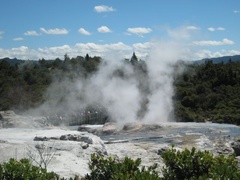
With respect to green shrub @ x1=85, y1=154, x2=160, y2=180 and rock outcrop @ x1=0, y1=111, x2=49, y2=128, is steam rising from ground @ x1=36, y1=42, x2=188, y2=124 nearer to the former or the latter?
rock outcrop @ x1=0, y1=111, x2=49, y2=128

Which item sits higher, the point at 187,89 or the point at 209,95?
the point at 187,89

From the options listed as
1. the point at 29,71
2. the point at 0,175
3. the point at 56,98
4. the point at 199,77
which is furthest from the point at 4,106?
the point at 0,175

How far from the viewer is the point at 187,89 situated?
4997cm

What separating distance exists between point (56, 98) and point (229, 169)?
41.0m

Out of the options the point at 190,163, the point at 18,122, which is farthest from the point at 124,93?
the point at 190,163

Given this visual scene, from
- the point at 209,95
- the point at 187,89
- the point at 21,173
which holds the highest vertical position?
the point at 187,89

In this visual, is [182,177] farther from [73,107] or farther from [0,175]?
[73,107]

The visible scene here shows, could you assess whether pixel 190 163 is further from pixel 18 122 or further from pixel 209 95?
pixel 209 95

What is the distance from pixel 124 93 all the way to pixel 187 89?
13934 mm

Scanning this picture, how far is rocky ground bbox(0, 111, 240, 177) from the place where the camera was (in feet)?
59.7

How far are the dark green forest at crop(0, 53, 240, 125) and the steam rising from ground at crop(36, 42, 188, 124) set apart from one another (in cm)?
119

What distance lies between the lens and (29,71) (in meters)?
61.2

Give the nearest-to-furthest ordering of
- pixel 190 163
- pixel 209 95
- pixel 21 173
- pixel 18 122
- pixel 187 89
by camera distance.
A: pixel 21 173 < pixel 190 163 < pixel 18 122 < pixel 209 95 < pixel 187 89

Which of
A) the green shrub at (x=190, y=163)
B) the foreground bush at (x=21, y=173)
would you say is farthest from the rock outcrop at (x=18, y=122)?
the green shrub at (x=190, y=163)
